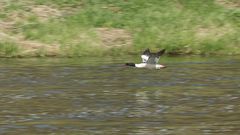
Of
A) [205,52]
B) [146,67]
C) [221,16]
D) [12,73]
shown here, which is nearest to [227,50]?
[205,52]

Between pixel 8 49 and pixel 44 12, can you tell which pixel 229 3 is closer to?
pixel 44 12

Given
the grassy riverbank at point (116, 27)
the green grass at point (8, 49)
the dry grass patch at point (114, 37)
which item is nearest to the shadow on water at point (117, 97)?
the green grass at point (8, 49)

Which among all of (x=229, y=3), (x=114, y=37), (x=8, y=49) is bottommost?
(x=8, y=49)

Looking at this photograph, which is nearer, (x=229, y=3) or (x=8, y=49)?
(x=8, y=49)

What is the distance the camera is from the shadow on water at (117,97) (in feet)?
42.0

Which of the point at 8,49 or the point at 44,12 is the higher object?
the point at 44,12

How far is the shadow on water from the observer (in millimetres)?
12801

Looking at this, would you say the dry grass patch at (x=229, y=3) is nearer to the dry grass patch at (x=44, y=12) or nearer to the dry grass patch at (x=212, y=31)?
the dry grass patch at (x=212, y=31)

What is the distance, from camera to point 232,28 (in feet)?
87.1

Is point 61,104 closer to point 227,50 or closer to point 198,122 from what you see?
point 198,122

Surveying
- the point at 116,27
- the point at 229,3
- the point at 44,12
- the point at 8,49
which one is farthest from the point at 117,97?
the point at 229,3

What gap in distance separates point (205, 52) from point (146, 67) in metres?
5.72

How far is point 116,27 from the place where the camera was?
2639cm

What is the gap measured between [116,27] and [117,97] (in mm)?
10394
